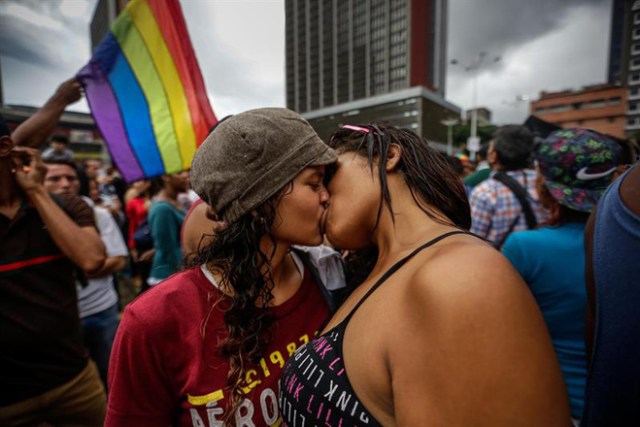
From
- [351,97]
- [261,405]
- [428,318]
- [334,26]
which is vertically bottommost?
[261,405]

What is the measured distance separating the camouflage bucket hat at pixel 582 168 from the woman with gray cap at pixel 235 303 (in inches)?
54.1

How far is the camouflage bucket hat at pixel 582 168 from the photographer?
180 centimetres

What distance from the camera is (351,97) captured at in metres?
85.3

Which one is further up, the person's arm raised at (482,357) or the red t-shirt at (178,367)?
the person's arm raised at (482,357)

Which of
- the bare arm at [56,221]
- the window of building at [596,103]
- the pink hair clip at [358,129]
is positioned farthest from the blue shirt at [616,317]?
the window of building at [596,103]

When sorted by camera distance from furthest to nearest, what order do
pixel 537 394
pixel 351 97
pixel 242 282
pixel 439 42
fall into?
pixel 351 97
pixel 439 42
pixel 242 282
pixel 537 394

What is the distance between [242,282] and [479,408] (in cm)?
81

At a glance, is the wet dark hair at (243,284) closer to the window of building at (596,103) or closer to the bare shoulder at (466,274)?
the bare shoulder at (466,274)

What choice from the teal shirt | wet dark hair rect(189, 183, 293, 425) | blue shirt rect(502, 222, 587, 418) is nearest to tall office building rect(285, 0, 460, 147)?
the teal shirt

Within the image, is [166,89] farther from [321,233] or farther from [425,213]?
[425,213]

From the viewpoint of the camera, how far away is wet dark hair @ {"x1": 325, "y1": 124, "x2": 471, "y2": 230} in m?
1.18

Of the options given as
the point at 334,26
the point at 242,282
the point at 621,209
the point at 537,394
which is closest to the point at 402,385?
the point at 537,394

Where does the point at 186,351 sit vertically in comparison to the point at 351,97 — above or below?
below

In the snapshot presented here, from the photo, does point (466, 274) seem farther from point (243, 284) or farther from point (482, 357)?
point (243, 284)
